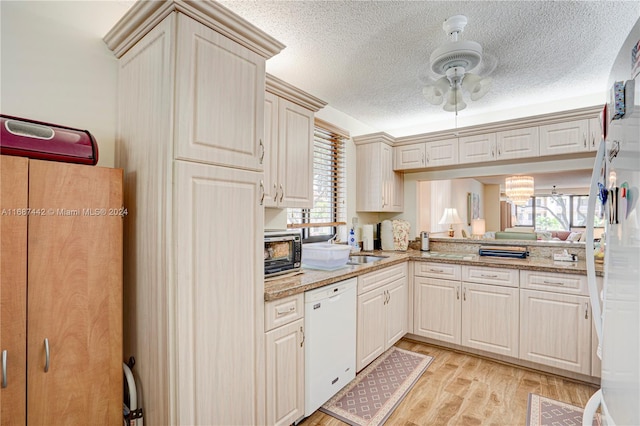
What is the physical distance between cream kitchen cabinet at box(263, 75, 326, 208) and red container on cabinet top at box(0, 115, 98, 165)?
39.4 inches

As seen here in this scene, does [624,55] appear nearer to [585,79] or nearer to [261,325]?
[261,325]

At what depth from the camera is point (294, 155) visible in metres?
2.37

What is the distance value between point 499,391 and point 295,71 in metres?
3.11

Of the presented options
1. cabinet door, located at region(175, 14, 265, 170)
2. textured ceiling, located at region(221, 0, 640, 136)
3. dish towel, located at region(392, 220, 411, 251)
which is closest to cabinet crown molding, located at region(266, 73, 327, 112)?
textured ceiling, located at region(221, 0, 640, 136)

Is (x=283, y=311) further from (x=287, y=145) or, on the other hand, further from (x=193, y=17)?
(x=193, y=17)

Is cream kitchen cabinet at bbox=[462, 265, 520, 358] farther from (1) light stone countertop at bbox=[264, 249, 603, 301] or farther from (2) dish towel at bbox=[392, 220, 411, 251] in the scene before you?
(2) dish towel at bbox=[392, 220, 411, 251]

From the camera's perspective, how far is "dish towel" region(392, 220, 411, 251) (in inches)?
152

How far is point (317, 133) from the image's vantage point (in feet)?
10.8

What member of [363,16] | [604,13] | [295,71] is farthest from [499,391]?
[295,71]

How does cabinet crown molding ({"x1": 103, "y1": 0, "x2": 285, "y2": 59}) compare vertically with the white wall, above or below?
above

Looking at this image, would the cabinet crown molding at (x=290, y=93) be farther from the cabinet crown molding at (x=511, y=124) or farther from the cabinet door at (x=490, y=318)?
the cabinet door at (x=490, y=318)

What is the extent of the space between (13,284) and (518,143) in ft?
12.6

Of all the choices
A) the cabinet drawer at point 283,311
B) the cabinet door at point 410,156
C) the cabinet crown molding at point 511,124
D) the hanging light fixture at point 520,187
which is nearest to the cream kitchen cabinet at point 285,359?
the cabinet drawer at point 283,311

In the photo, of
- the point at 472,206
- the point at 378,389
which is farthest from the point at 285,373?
the point at 472,206
